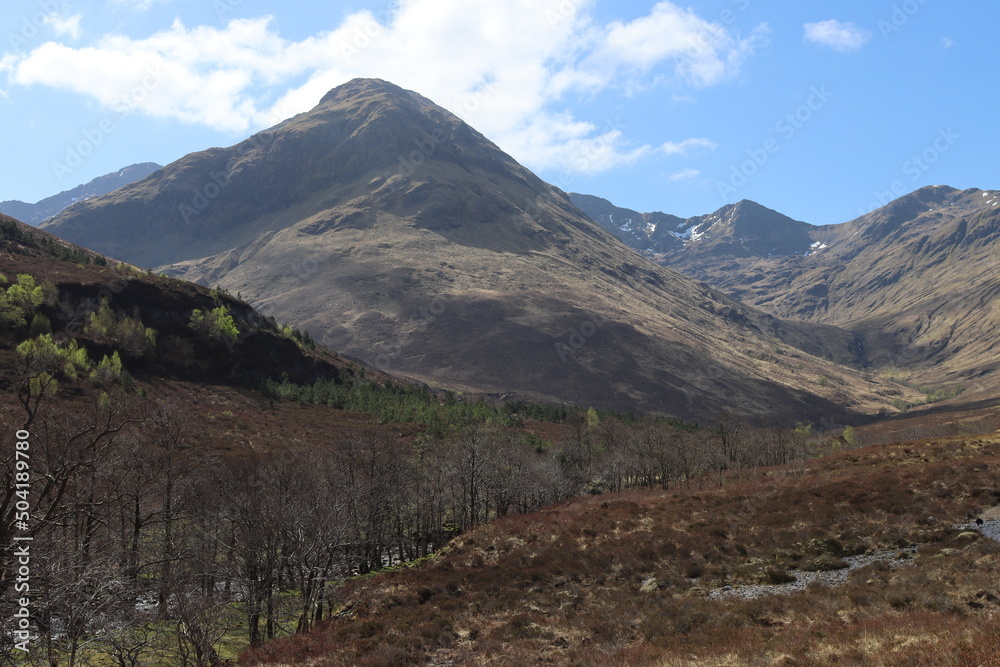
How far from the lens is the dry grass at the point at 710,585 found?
2078 cm

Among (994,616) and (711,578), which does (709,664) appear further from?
(711,578)

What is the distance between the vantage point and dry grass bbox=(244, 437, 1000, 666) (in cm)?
2078

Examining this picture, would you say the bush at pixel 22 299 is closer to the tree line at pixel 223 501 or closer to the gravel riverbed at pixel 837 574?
the tree line at pixel 223 501

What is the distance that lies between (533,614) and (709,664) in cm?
1405

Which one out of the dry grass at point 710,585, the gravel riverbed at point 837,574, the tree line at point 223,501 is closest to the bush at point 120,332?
the tree line at point 223,501

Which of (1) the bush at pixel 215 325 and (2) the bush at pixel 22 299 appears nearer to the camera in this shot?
(2) the bush at pixel 22 299


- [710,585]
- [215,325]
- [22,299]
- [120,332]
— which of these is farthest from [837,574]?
[215,325]

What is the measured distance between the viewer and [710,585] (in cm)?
3269

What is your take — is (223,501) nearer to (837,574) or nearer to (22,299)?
(837,574)

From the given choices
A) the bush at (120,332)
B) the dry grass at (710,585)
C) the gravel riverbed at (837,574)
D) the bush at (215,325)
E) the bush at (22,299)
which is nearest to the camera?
the dry grass at (710,585)

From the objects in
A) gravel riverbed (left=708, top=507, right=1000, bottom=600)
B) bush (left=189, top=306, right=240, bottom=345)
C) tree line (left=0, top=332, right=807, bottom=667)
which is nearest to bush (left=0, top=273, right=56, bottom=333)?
tree line (left=0, top=332, right=807, bottom=667)

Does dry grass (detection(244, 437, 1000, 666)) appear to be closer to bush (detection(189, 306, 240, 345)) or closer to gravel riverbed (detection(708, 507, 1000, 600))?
gravel riverbed (detection(708, 507, 1000, 600))

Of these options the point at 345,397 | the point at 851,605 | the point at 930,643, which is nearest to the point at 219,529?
the point at 851,605

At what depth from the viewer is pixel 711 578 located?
33.5m
